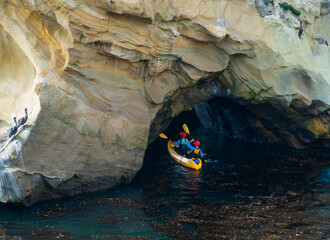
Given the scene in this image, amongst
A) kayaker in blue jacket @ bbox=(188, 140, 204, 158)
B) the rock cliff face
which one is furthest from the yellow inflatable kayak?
the rock cliff face

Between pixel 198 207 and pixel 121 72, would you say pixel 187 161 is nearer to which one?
pixel 198 207

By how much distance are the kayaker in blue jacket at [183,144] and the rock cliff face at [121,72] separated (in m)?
1.56

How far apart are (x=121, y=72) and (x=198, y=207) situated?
4727 millimetres

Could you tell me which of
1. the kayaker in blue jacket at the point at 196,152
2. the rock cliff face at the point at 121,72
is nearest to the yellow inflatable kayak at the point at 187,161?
the kayaker in blue jacket at the point at 196,152

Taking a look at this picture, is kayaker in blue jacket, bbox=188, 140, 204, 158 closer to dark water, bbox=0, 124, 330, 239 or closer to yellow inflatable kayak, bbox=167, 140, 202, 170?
yellow inflatable kayak, bbox=167, 140, 202, 170

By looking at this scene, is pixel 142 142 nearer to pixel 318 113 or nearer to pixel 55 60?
pixel 55 60

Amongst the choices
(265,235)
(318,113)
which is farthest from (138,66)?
(318,113)

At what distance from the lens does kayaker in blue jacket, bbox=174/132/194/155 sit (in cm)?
1686

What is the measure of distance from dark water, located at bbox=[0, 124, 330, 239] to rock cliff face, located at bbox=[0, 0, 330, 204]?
0.78m

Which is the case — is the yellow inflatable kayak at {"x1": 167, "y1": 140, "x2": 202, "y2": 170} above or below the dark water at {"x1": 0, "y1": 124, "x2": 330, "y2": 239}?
below

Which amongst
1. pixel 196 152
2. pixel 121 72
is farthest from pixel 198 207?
pixel 121 72

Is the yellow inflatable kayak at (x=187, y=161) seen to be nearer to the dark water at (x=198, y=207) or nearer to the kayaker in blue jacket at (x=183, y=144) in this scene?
the dark water at (x=198, y=207)

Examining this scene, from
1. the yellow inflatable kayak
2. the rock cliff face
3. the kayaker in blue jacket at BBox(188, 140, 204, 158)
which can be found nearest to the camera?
the rock cliff face

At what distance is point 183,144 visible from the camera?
17.2 meters
